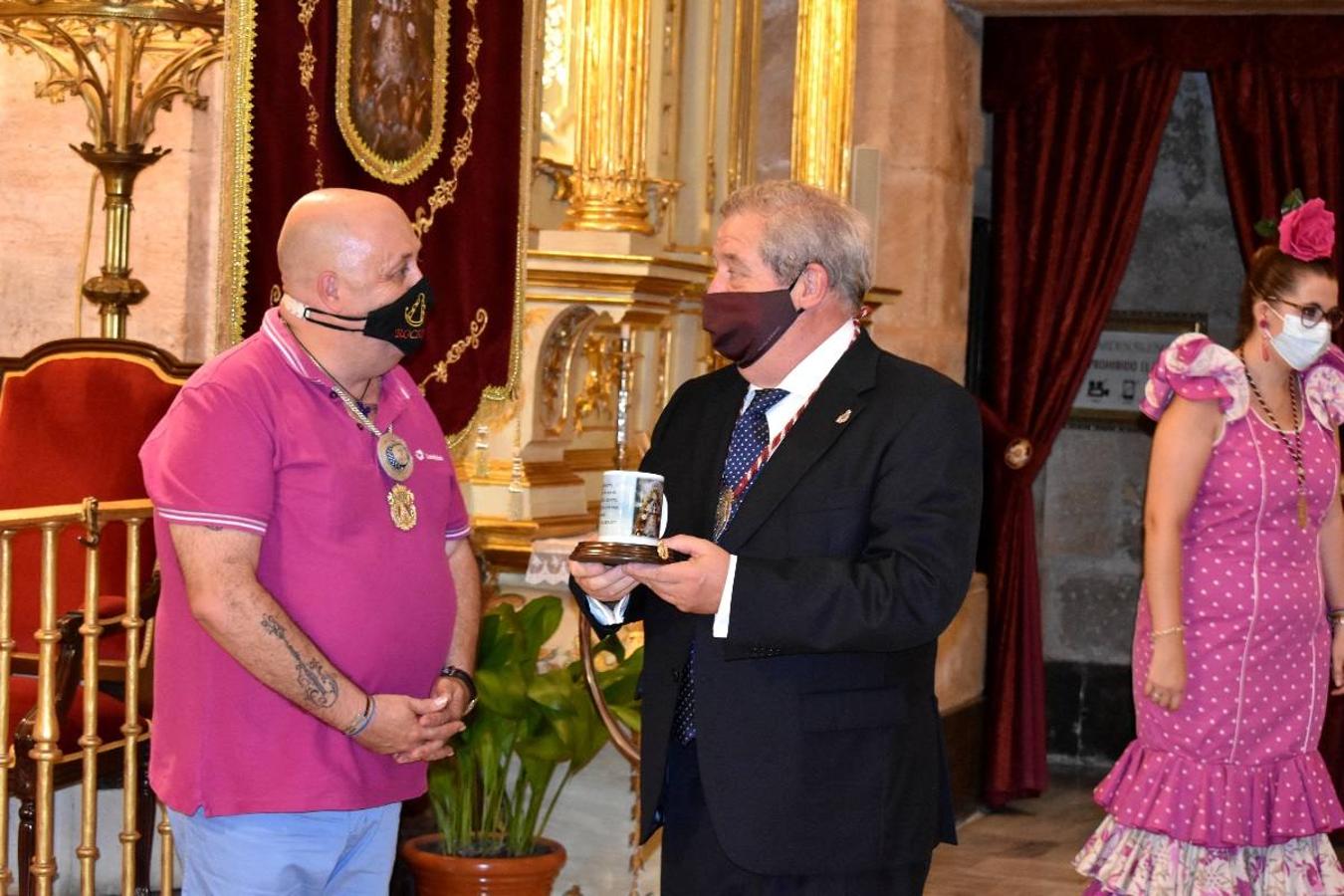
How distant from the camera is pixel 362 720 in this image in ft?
9.16

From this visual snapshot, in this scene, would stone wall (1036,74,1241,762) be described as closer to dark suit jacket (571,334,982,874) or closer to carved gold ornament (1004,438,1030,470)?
carved gold ornament (1004,438,1030,470)

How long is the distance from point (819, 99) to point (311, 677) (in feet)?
13.9

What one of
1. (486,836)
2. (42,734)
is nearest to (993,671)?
(486,836)

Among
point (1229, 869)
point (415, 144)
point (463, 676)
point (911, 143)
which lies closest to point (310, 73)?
point (415, 144)

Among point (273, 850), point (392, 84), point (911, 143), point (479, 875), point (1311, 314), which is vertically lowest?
point (479, 875)

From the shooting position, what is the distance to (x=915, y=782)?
2818 millimetres

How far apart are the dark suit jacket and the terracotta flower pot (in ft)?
5.21

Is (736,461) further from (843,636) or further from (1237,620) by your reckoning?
(1237,620)

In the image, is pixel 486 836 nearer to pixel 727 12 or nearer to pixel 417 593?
pixel 417 593

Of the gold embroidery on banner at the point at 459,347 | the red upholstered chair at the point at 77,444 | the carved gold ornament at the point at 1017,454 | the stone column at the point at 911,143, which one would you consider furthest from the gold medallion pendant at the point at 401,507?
the carved gold ornament at the point at 1017,454

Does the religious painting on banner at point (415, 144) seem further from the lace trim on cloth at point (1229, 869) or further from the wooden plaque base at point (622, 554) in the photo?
the lace trim on cloth at point (1229, 869)

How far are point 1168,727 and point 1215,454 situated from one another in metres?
0.61

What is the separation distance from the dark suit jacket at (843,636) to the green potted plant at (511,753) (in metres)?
1.47

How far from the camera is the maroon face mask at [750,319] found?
9.26 ft
